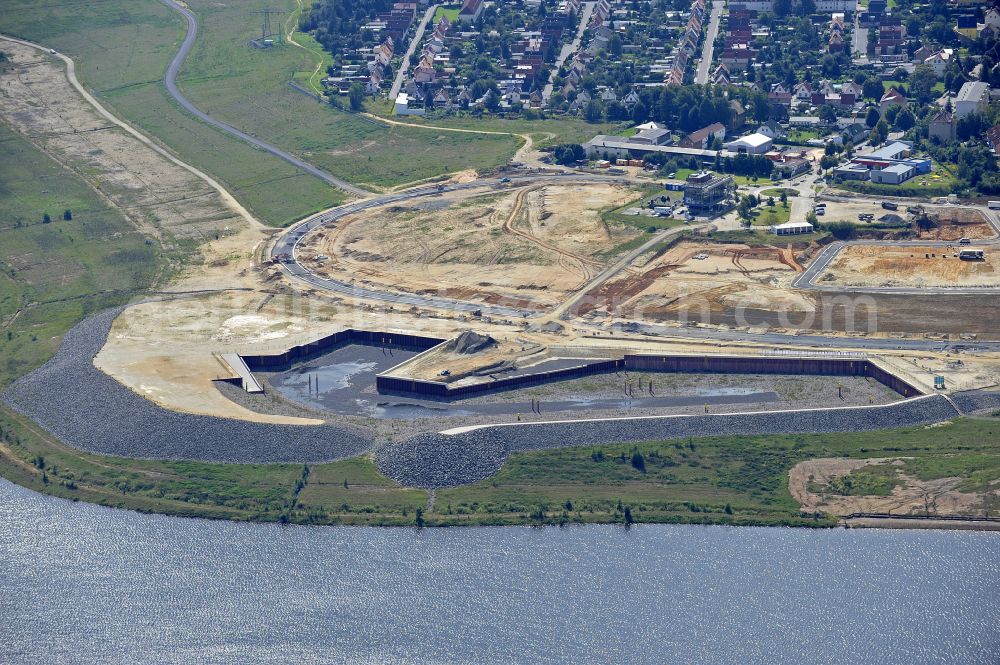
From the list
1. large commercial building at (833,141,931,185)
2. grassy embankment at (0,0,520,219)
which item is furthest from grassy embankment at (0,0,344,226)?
large commercial building at (833,141,931,185)

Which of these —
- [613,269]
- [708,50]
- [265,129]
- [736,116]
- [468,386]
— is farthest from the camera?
[708,50]

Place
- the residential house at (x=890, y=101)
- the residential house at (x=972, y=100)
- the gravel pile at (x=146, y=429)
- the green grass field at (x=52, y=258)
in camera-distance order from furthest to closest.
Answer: the residential house at (x=890, y=101)
the residential house at (x=972, y=100)
the green grass field at (x=52, y=258)
the gravel pile at (x=146, y=429)

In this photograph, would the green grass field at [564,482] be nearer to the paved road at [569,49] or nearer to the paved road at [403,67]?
the paved road at [569,49]

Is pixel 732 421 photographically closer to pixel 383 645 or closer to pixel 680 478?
pixel 680 478

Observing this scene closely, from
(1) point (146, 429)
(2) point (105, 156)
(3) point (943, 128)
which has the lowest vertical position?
(2) point (105, 156)

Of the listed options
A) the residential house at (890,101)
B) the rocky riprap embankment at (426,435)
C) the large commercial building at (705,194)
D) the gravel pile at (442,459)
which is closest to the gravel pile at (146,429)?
the rocky riprap embankment at (426,435)

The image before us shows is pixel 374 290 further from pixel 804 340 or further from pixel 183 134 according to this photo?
pixel 183 134

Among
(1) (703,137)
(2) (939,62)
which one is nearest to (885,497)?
(1) (703,137)
